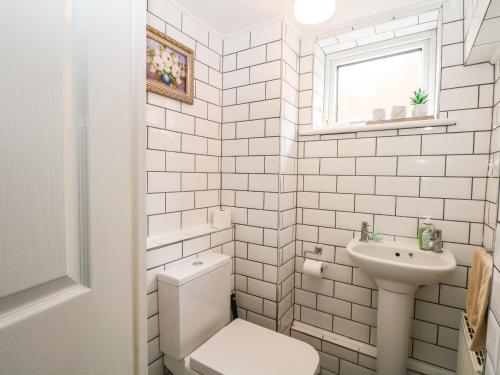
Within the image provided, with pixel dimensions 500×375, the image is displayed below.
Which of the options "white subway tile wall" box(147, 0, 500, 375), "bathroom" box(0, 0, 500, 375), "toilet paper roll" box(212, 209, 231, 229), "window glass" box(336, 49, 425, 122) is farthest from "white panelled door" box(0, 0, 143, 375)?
"window glass" box(336, 49, 425, 122)

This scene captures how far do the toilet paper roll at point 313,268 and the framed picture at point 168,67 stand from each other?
126 cm

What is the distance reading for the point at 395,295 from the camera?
51.7 inches

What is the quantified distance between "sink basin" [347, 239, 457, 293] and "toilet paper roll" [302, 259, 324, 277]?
0.90 ft

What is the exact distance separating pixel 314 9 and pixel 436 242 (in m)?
1.32

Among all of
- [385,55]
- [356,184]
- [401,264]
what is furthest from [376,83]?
[401,264]

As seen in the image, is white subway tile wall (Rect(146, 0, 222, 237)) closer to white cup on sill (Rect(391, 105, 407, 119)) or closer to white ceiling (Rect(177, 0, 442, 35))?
white ceiling (Rect(177, 0, 442, 35))

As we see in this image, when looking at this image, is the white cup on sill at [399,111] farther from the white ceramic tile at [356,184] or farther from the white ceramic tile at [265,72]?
the white ceramic tile at [265,72]

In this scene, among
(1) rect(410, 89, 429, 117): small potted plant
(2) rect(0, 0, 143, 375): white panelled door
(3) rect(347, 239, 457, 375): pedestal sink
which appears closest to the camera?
(2) rect(0, 0, 143, 375): white panelled door

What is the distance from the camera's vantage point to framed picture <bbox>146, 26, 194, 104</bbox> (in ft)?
4.30

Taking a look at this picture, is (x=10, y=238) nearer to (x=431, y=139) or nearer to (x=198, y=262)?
(x=198, y=262)

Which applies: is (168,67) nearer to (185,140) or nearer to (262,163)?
(185,140)

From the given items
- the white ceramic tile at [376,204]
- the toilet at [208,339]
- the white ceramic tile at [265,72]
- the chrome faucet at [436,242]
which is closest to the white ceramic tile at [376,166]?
the white ceramic tile at [376,204]

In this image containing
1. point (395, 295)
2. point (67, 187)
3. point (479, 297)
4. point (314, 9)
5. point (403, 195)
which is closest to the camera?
point (67, 187)

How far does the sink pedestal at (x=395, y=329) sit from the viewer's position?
131 cm
